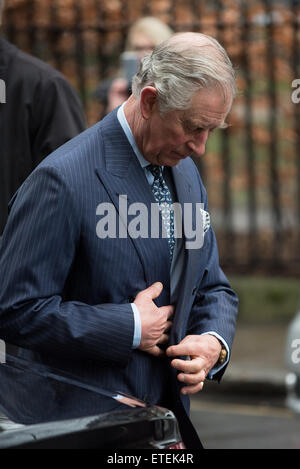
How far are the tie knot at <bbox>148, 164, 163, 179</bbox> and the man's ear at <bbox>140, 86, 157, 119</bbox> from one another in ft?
0.59

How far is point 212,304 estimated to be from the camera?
2.94 meters

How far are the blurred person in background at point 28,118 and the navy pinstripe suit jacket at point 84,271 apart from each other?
80 centimetres

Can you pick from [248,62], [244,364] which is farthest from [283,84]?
[244,364]

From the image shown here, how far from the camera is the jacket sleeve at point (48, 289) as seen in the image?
2.58 m

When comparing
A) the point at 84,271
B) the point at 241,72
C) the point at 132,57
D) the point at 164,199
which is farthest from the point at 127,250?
the point at 241,72

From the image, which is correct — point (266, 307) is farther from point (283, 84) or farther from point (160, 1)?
point (160, 1)

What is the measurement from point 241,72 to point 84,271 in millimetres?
6239

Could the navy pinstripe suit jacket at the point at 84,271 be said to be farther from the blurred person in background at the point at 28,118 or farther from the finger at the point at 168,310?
the blurred person in background at the point at 28,118

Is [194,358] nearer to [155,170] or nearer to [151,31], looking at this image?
[155,170]

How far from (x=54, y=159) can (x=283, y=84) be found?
20.6ft

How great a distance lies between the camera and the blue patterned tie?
2811 mm

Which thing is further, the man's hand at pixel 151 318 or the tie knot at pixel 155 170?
the tie knot at pixel 155 170

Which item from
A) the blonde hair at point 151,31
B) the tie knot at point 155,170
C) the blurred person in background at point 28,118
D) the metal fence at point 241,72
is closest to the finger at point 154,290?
the tie knot at point 155,170

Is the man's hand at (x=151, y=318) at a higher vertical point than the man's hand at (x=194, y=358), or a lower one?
higher
